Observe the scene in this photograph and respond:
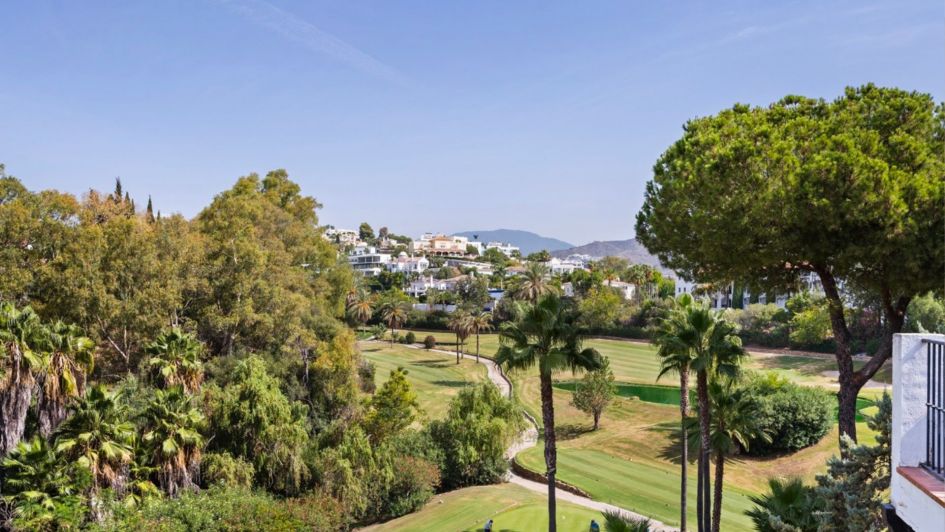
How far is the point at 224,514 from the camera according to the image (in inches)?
747

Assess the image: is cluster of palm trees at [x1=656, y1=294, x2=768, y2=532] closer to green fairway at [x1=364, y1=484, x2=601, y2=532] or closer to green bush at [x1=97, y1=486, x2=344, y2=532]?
green fairway at [x1=364, y1=484, x2=601, y2=532]

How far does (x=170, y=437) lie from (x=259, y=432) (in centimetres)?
455

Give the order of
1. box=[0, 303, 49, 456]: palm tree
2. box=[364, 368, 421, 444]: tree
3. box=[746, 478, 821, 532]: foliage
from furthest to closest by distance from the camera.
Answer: box=[364, 368, 421, 444]: tree < box=[0, 303, 49, 456]: palm tree < box=[746, 478, 821, 532]: foliage

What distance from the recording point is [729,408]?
59.3ft

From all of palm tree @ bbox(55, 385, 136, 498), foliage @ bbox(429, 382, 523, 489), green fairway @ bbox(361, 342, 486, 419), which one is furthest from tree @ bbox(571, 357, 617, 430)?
palm tree @ bbox(55, 385, 136, 498)

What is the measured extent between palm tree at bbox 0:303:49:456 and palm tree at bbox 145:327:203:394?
150 inches

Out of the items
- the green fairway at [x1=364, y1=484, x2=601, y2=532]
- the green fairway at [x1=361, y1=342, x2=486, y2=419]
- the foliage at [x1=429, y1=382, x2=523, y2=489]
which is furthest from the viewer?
the green fairway at [x1=361, y1=342, x2=486, y2=419]

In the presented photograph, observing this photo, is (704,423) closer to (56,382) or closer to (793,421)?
(793,421)

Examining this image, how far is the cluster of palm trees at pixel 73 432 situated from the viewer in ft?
54.1

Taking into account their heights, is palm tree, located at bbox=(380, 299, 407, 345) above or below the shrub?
above

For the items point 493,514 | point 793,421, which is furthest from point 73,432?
point 793,421

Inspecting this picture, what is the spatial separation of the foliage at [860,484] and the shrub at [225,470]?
19268 mm

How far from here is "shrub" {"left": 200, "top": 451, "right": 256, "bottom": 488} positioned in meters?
22.0

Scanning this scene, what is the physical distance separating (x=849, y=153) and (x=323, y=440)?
23442mm
